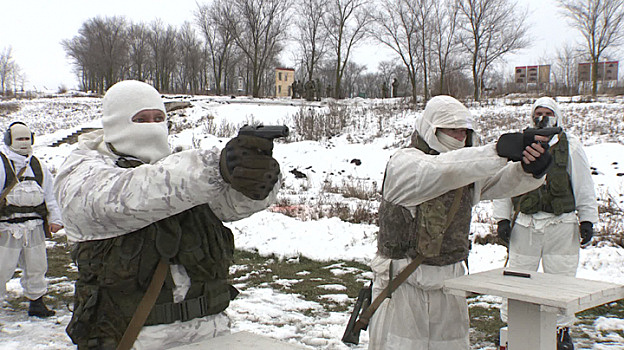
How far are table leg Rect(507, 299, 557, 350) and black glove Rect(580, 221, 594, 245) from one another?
1.95m

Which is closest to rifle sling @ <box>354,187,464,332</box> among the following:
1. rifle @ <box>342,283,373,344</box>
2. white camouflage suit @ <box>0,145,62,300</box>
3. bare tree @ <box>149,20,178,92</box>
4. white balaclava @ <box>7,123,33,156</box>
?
rifle @ <box>342,283,373,344</box>

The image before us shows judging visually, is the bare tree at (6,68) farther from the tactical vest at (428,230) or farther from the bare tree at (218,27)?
the tactical vest at (428,230)

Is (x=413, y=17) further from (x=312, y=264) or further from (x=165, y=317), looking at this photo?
(x=165, y=317)

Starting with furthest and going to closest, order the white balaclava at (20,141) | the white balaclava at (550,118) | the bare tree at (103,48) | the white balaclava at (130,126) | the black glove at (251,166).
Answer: the bare tree at (103,48) < the white balaclava at (20,141) < the white balaclava at (550,118) < the white balaclava at (130,126) < the black glove at (251,166)

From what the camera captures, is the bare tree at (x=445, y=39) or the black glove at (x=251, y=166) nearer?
the black glove at (x=251, y=166)

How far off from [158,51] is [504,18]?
34.4m

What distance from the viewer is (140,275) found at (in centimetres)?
196

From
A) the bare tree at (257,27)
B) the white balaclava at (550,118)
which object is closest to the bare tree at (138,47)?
the bare tree at (257,27)

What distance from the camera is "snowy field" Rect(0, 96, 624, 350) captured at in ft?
16.0

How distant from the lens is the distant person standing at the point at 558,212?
14.5ft

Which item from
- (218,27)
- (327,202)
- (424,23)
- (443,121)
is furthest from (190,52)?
(443,121)

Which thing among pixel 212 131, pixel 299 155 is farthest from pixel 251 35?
pixel 299 155

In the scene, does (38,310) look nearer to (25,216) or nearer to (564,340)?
(25,216)

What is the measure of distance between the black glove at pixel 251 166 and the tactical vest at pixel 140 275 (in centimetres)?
52
